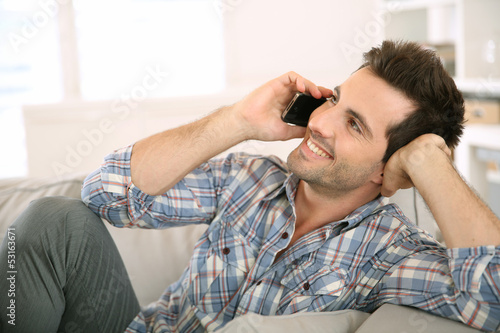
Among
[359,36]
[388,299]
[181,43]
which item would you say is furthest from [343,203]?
[181,43]

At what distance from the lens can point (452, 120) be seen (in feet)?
4.39

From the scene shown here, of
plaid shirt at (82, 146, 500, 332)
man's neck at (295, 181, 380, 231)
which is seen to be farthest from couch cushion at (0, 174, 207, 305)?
man's neck at (295, 181, 380, 231)

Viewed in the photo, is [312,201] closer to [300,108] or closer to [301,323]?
[300,108]

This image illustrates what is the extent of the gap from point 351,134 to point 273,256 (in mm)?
362

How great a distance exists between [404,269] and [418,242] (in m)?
0.11

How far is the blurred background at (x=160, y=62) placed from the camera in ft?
A: 10.4

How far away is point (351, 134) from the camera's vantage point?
4.33 ft

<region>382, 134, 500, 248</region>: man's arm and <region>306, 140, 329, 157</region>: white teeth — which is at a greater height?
<region>306, 140, 329, 157</region>: white teeth

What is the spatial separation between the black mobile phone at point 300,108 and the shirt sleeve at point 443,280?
0.43 metres

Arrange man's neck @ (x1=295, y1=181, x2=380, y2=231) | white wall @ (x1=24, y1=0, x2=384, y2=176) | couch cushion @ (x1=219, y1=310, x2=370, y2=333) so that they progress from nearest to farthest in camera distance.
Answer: couch cushion @ (x1=219, y1=310, x2=370, y2=333) < man's neck @ (x1=295, y1=181, x2=380, y2=231) < white wall @ (x1=24, y1=0, x2=384, y2=176)

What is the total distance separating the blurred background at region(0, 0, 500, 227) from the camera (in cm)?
317

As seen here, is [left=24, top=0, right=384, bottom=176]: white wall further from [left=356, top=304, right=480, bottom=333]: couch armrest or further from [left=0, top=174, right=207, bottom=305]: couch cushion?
[left=356, top=304, right=480, bottom=333]: couch armrest

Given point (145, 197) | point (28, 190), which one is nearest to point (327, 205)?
point (145, 197)

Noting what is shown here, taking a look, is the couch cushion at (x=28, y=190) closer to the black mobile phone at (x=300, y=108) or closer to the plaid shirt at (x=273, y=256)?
the plaid shirt at (x=273, y=256)
